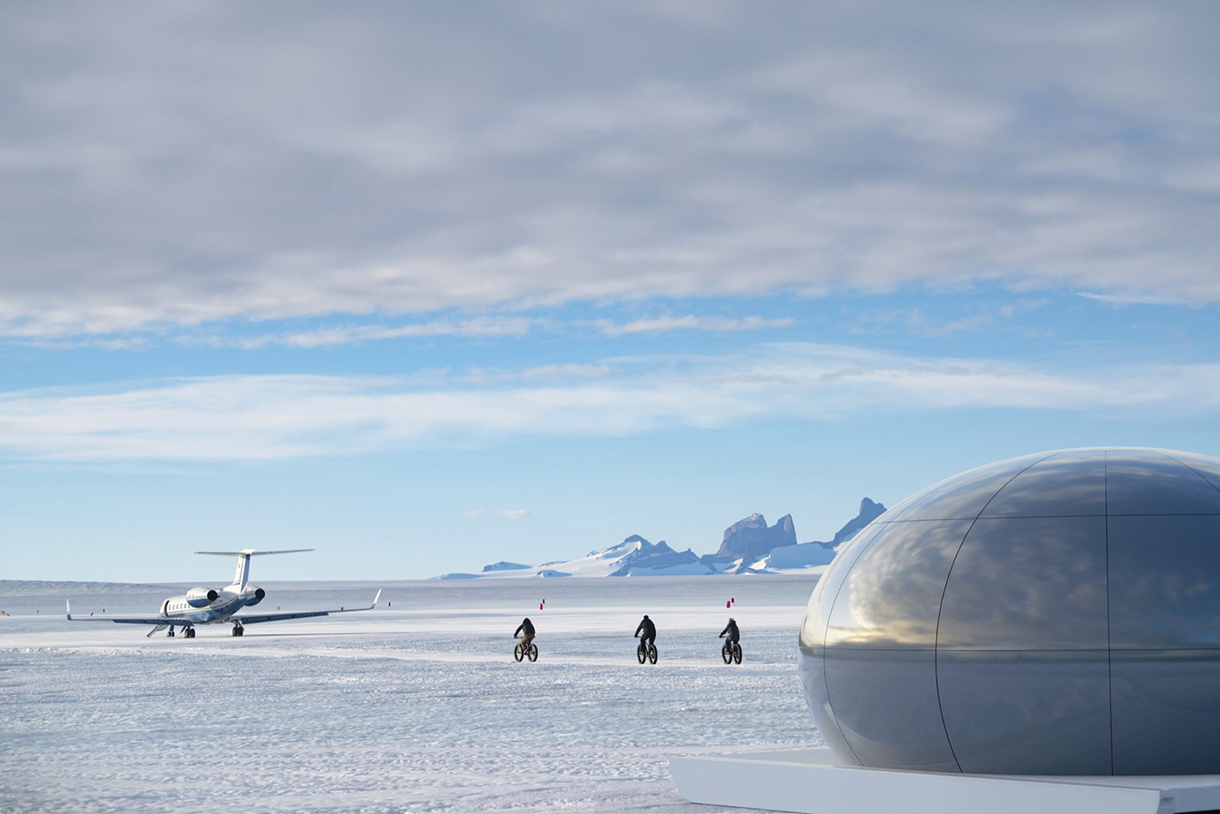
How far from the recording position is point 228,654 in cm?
4938

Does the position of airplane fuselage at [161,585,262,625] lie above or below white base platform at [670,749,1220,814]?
below

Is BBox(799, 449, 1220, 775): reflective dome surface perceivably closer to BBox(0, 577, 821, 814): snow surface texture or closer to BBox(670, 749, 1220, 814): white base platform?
BBox(670, 749, 1220, 814): white base platform

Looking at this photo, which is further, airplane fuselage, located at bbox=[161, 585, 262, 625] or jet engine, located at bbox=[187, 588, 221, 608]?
airplane fuselage, located at bbox=[161, 585, 262, 625]

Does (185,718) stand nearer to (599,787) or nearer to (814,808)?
(599,787)

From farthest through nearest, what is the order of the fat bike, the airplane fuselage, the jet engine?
the airplane fuselage
the jet engine
the fat bike

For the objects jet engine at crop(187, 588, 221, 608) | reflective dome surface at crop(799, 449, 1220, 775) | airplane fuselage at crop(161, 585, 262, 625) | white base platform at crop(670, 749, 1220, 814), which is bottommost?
airplane fuselage at crop(161, 585, 262, 625)

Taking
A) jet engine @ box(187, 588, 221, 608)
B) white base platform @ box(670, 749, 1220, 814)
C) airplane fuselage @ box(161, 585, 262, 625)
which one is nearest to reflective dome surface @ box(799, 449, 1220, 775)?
white base platform @ box(670, 749, 1220, 814)

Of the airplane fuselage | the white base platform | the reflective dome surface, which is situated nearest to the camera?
the white base platform

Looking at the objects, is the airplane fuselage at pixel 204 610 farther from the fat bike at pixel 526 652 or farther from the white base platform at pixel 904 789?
the white base platform at pixel 904 789

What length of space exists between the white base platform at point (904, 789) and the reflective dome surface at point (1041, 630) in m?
0.25

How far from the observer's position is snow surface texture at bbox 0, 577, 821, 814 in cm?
1567

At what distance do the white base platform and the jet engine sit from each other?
64.4 m

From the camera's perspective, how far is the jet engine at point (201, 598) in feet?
234

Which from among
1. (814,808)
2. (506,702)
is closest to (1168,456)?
(814,808)
